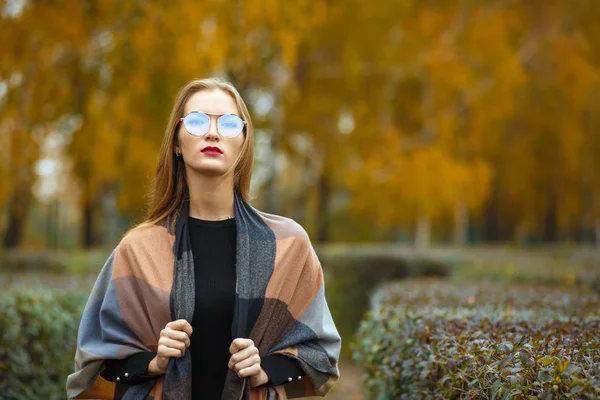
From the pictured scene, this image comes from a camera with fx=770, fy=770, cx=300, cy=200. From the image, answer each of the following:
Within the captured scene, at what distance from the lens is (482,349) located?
2.82 meters

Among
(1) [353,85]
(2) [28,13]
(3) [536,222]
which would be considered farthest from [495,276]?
(3) [536,222]

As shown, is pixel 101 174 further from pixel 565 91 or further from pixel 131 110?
pixel 565 91

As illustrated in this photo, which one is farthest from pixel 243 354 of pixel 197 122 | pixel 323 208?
pixel 323 208

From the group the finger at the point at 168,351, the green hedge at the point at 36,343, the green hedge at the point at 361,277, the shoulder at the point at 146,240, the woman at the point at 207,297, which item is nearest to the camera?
→ the finger at the point at 168,351

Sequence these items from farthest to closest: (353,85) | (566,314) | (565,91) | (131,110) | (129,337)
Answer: (565,91), (353,85), (131,110), (566,314), (129,337)

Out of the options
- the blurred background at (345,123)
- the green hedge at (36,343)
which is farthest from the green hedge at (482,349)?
the green hedge at (36,343)

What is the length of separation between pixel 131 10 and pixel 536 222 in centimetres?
3120

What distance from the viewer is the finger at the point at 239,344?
7.77ft

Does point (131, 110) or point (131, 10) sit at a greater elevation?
point (131, 10)

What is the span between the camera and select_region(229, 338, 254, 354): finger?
237 cm

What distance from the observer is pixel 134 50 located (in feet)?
31.0

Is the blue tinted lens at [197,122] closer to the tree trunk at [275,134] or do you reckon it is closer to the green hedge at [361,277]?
the green hedge at [361,277]

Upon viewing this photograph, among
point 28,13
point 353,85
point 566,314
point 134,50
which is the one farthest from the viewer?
point 353,85

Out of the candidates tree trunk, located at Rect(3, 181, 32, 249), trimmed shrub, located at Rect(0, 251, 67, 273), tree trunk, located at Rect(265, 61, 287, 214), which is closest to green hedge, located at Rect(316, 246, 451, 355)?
tree trunk, located at Rect(265, 61, 287, 214)
